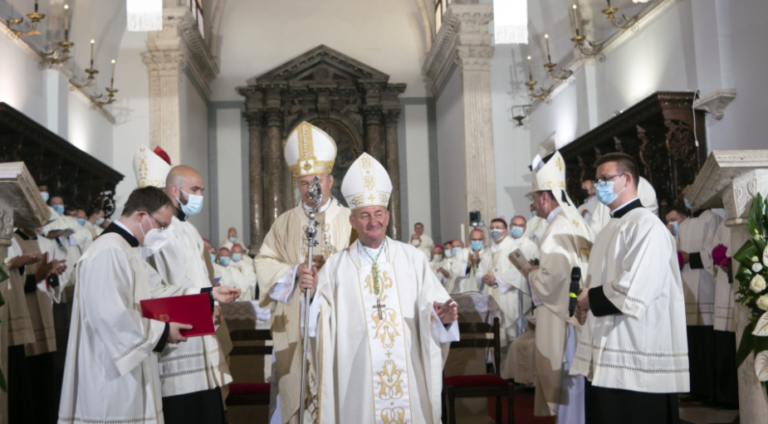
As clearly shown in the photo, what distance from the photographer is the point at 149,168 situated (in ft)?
16.6

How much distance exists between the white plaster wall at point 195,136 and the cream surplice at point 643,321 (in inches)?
485

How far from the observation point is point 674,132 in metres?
8.38

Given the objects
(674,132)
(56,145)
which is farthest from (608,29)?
(56,145)

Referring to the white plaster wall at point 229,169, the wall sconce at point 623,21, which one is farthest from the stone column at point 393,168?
the wall sconce at point 623,21

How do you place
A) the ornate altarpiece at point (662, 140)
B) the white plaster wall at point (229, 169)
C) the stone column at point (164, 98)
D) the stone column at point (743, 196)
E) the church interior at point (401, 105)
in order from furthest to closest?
1. the white plaster wall at point (229, 169)
2. the stone column at point (164, 98)
3. the ornate altarpiece at point (662, 140)
4. the church interior at point (401, 105)
5. the stone column at point (743, 196)

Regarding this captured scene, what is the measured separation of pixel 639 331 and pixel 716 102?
4.98 m

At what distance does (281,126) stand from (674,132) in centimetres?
1189

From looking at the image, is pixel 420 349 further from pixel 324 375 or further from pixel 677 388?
pixel 677 388

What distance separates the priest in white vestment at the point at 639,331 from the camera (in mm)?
3746

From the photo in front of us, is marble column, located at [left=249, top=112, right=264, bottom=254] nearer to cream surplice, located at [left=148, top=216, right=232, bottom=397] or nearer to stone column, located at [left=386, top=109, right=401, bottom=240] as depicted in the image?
stone column, located at [left=386, top=109, right=401, bottom=240]

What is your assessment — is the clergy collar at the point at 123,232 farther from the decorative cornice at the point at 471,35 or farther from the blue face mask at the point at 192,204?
the decorative cornice at the point at 471,35

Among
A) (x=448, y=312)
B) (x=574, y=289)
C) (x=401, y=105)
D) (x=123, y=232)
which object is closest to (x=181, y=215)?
(x=123, y=232)

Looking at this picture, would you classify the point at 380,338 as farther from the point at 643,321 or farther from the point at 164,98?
the point at 164,98

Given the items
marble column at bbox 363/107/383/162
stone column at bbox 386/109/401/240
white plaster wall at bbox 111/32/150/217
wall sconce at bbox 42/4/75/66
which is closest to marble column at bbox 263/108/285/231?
marble column at bbox 363/107/383/162
